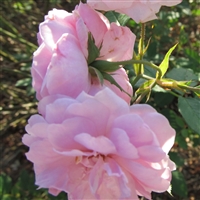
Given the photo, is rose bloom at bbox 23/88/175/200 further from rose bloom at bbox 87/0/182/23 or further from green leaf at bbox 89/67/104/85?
rose bloom at bbox 87/0/182/23

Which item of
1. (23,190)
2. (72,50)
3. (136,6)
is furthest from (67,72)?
(23,190)

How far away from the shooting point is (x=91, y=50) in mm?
635

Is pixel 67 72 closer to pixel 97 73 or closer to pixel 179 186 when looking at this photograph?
pixel 97 73

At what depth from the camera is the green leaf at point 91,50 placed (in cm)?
63

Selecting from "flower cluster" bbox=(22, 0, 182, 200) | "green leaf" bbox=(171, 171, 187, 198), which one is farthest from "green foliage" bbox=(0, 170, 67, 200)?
"flower cluster" bbox=(22, 0, 182, 200)

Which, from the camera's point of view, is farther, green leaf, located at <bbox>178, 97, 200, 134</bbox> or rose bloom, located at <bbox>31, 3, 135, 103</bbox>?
green leaf, located at <bbox>178, 97, 200, 134</bbox>

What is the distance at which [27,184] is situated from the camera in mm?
1409

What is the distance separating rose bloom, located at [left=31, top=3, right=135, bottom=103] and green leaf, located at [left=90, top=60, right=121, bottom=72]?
2 centimetres

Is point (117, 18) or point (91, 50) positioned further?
point (117, 18)

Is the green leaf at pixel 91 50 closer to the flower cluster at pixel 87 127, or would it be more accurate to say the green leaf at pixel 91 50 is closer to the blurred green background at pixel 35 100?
the flower cluster at pixel 87 127

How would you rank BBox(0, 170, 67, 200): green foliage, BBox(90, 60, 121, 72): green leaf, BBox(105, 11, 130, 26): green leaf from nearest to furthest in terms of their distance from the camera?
BBox(90, 60, 121, 72): green leaf → BBox(105, 11, 130, 26): green leaf → BBox(0, 170, 67, 200): green foliage

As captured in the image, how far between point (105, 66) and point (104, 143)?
0.50 ft

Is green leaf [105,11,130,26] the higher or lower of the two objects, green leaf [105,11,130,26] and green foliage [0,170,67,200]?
the higher

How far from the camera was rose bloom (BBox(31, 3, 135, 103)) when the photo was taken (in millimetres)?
574
